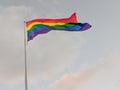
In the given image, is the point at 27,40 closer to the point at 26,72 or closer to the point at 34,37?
the point at 34,37

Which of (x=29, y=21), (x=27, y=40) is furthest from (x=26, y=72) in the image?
(x=29, y=21)

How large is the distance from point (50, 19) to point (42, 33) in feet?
5.36

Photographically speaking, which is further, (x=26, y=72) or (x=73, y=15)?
(x=73, y=15)

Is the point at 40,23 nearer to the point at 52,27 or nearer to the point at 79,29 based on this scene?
the point at 52,27

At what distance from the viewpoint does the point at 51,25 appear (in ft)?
119

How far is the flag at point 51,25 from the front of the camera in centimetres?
3534

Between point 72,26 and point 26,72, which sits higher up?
point 72,26

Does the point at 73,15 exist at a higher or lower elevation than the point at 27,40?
higher

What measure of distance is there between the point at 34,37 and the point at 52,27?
7.64ft

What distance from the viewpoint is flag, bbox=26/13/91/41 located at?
3534cm

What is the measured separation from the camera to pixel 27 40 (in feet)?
113

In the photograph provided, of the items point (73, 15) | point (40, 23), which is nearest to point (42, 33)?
point (40, 23)

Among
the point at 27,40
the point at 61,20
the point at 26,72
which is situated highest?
the point at 61,20

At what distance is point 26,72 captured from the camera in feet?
106
